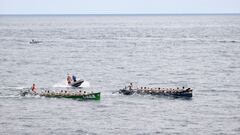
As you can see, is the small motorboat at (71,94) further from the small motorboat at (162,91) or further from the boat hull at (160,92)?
the small motorboat at (162,91)

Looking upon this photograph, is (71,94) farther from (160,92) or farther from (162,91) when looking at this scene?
(162,91)

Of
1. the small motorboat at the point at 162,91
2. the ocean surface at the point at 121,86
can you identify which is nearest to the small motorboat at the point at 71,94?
the ocean surface at the point at 121,86

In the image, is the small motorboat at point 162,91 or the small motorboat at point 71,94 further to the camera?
the small motorboat at point 162,91

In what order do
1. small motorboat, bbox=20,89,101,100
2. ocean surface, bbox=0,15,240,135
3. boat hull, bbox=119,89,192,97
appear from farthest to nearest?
boat hull, bbox=119,89,192,97 < small motorboat, bbox=20,89,101,100 < ocean surface, bbox=0,15,240,135

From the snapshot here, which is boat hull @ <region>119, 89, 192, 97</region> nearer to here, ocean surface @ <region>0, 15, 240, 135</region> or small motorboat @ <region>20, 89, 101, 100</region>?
ocean surface @ <region>0, 15, 240, 135</region>

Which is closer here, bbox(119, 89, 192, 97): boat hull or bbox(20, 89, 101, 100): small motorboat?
bbox(20, 89, 101, 100): small motorboat

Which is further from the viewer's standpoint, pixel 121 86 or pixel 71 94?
pixel 121 86

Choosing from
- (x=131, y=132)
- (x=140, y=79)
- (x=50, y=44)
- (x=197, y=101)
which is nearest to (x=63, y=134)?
(x=131, y=132)

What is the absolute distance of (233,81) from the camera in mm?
84188

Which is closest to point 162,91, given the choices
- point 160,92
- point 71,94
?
point 160,92

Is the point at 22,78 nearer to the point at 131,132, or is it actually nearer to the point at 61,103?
the point at 61,103

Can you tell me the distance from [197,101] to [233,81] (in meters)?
18.9

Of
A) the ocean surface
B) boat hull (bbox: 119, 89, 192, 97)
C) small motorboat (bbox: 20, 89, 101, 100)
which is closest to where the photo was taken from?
the ocean surface

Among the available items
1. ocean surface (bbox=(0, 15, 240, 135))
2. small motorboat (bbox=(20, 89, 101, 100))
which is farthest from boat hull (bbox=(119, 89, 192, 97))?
small motorboat (bbox=(20, 89, 101, 100))
